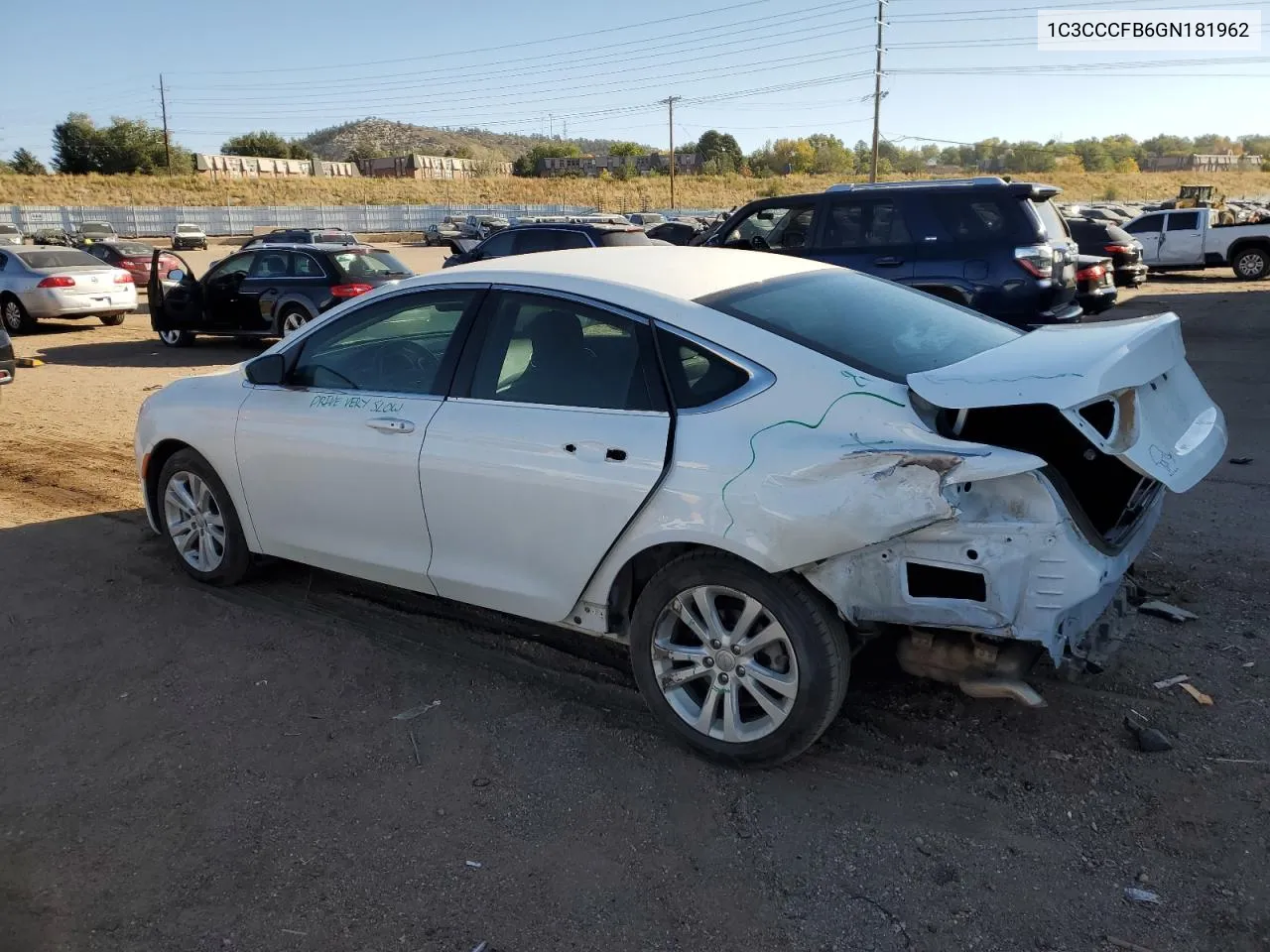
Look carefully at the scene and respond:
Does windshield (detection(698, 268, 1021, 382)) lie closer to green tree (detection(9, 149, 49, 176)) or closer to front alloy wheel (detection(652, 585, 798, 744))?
front alloy wheel (detection(652, 585, 798, 744))

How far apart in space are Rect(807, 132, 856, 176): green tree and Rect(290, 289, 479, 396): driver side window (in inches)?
4480

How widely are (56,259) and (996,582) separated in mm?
17997

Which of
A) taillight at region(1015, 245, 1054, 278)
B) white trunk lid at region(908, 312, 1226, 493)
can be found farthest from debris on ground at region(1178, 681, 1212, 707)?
taillight at region(1015, 245, 1054, 278)

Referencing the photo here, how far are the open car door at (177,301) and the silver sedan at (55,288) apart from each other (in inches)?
92.0

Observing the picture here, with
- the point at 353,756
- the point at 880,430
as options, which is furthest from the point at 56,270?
the point at 880,430

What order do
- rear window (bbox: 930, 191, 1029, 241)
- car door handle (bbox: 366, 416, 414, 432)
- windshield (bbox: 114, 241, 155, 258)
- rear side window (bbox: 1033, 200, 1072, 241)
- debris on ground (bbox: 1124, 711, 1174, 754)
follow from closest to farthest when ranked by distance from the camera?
debris on ground (bbox: 1124, 711, 1174, 754)
car door handle (bbox: 366, 416, 414, 432)
rear window (bbox: 930, 191, 1029, 241)
rear side window (bbox: 1033, 200, 1072, 241)
windshield (bbox: 114, 241, 155, 258)

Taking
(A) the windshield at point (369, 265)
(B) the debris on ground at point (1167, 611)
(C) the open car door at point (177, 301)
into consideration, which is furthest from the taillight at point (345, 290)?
(B) the debris on ground at point (1167, 611)

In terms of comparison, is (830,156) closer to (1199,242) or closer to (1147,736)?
(1199,242)

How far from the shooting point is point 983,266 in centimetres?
939

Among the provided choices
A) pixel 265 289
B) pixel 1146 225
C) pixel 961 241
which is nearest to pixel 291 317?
pixel 265 289

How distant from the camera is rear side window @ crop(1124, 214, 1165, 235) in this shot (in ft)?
77.4

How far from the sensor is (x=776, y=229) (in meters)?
10.8

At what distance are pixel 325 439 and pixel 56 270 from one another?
14.8 meters

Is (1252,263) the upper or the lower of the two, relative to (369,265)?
lower
